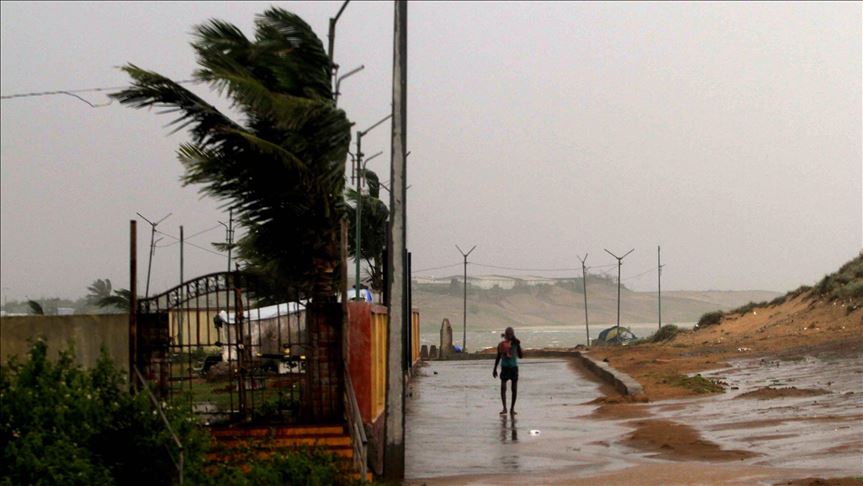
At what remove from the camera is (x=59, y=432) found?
37.2 feet

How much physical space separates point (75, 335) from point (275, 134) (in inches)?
196

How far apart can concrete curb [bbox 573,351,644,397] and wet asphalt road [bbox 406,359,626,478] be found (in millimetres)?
550

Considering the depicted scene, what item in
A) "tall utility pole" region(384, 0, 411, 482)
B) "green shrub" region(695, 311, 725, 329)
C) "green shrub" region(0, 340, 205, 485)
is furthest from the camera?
"green shrub" region(695, 311, 725, 329)

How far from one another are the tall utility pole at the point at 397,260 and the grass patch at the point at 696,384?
48.3 feet

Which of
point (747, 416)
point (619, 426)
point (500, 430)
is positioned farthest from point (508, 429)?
point (747, 416)

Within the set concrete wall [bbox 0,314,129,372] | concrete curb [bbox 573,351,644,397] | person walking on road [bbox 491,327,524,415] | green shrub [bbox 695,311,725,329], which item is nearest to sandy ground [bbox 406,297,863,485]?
concrete curb [bbox 573,351,644,397]

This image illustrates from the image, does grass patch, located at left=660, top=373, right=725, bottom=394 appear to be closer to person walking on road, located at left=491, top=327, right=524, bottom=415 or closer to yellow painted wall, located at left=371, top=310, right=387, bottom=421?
person walking on road, located at left=491, top=327, right=524, bottom=415

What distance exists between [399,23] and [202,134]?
9.45 feet

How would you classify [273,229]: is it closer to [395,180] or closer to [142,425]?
[395,180]

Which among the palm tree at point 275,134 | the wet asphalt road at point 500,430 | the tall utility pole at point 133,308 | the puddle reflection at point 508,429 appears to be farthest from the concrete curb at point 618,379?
the tall utility pole at point 133,308

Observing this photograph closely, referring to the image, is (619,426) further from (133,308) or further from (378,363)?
(133,308)

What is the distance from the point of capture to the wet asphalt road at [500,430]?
57.2ft

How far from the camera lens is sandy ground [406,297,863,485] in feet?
50.8

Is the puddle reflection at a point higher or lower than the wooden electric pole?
lower
